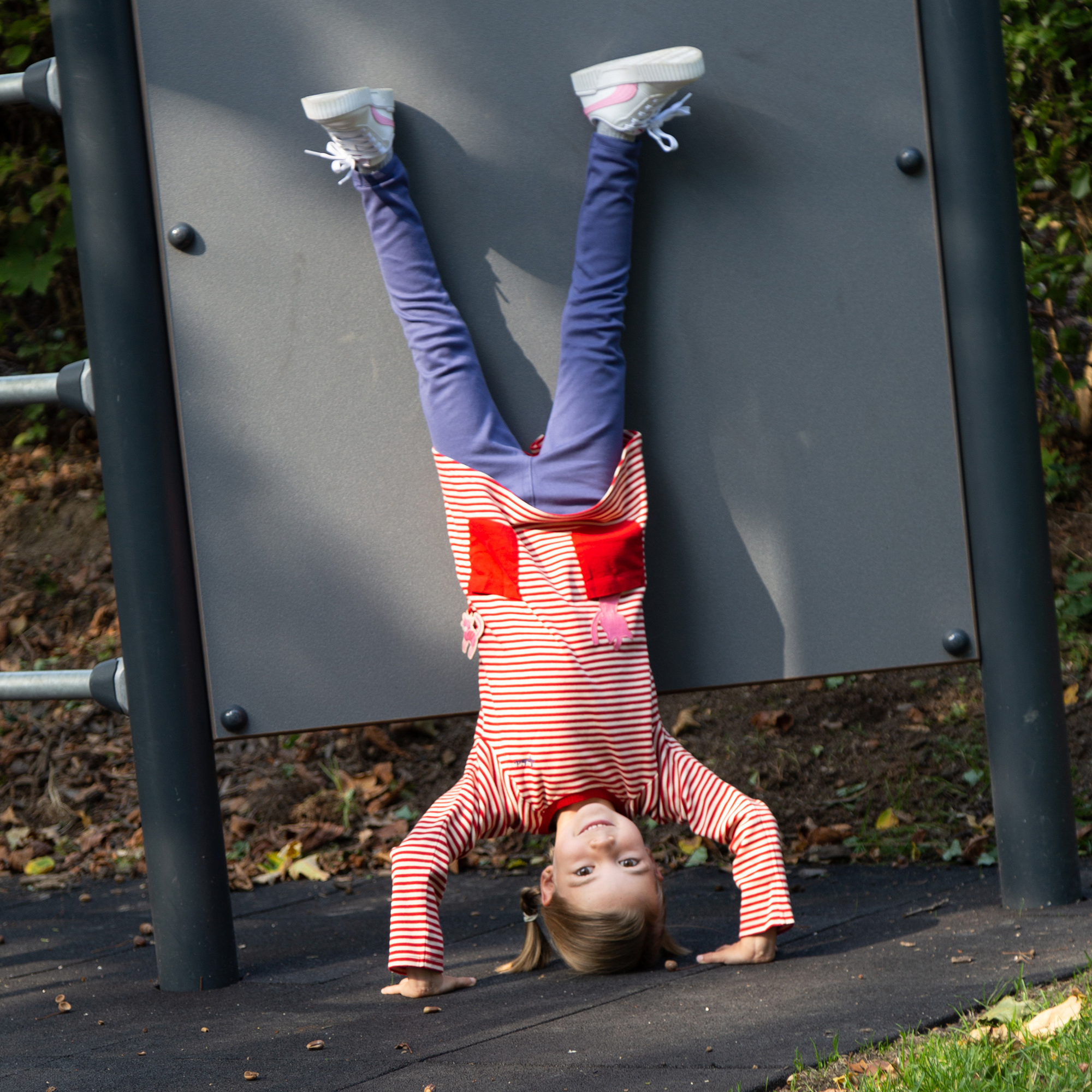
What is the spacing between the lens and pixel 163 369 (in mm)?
3084

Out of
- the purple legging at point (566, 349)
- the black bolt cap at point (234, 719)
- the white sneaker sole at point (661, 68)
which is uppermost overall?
the white sneaker sole at point (661, 68)

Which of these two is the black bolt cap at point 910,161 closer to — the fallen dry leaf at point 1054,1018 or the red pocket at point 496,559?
the red pocket at point 496,559

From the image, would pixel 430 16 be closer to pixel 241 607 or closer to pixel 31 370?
pixel 241 607

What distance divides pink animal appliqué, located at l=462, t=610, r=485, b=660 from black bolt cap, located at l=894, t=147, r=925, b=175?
1374 mm

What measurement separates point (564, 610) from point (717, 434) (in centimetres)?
55

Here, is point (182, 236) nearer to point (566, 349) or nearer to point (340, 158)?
point (340, 158)

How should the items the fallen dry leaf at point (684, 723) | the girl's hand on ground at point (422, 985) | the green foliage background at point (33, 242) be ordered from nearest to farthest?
the girl's hand on ground at point (422, 985)
the fallen dry leaf at point (684, 723)
the green foliage background at point (33, 242)

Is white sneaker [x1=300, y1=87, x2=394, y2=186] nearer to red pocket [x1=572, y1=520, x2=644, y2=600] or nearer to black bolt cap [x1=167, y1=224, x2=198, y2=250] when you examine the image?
black bolt cap [x1=167, y1=224, x2=198, y2=250]

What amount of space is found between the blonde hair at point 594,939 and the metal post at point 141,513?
662 millimetres

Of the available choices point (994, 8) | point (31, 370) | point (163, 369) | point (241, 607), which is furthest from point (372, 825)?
point (31, 370)

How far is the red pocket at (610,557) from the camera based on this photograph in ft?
10.0

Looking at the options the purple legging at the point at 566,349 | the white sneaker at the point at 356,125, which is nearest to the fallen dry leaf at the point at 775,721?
the purple legging at the point at 566,349

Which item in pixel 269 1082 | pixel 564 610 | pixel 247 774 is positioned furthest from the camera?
pixel 247 774

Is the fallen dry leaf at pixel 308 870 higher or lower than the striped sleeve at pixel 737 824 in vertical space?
lower
